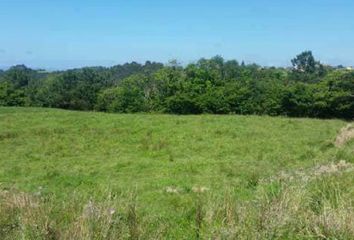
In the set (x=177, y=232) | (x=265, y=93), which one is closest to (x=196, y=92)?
(x=265, y=93)

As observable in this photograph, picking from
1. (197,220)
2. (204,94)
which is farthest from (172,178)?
(204,94)

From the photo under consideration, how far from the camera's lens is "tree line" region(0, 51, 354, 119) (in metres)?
46.3

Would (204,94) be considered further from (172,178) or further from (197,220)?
(197,220)

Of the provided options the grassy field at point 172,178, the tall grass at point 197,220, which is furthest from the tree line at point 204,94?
the tall grass at point 197,220

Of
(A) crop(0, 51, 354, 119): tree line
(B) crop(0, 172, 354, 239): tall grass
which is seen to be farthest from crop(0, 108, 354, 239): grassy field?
(A) crop(0, 51, 354, 119): tree line

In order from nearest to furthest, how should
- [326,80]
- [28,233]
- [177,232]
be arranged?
[28,233], [177,232], [326,80]

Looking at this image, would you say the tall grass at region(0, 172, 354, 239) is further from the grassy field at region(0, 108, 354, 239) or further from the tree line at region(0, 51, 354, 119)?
the tree line at region(0, 51, 354, 119)

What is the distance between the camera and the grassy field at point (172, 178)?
19.8 ft

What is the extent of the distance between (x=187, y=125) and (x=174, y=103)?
2572cm

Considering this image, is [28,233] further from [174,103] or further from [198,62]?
[198,62]

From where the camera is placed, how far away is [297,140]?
23.0 m

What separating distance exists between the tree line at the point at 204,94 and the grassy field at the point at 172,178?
17131 millimetres

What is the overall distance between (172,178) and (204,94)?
117 ft

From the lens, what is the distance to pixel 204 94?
50.5m
